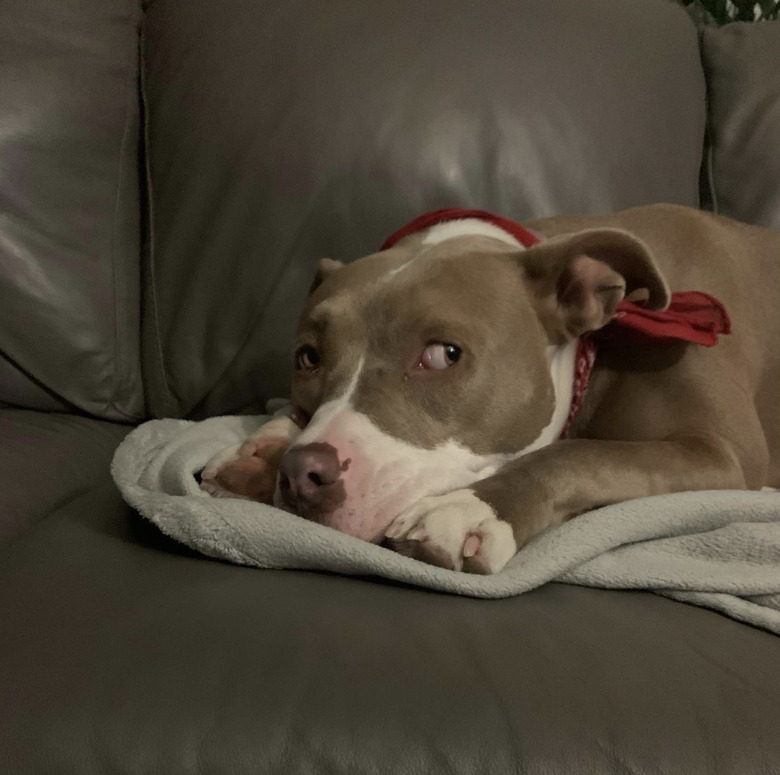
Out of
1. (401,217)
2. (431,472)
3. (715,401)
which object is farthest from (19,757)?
(401,217)

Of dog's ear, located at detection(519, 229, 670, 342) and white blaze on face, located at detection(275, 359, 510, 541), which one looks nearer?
white blaze on face, located at detection(275, 359, 510, 541)

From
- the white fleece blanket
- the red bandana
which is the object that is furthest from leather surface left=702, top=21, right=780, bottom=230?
the white fleece blanket

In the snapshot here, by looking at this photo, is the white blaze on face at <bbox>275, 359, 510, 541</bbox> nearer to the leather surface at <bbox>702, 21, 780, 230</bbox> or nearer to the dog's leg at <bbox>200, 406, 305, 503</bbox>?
the dog's leg at <bbox>200, 406, 305, 503</bbox>

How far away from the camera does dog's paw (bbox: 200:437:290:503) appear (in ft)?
3.88

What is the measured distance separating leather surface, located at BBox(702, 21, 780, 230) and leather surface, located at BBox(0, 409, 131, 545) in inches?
59.9

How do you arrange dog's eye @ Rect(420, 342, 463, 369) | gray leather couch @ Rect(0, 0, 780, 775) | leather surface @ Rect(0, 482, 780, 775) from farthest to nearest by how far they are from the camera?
gray leather couch @ Rect(0, 0, 780, 775), dog's eye @ Rect(420, 342, 463, 369), leather surface @ Rect(0, 482, 780, 775)

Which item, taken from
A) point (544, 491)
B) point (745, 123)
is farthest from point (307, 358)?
point (745, 123)

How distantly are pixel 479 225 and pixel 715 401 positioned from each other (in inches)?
19.9

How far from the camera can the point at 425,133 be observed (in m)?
1.69

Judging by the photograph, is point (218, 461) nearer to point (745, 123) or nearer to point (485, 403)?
point (485, 403)

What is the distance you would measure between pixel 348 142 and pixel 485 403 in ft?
2.68

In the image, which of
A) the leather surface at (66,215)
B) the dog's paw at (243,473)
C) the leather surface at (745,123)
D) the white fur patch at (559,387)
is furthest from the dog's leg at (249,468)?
the leather surface at (745,123)

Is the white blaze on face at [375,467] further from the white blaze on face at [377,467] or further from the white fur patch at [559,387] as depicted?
the white fur patch at [559,387]

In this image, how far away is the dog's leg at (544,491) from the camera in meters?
0.92
